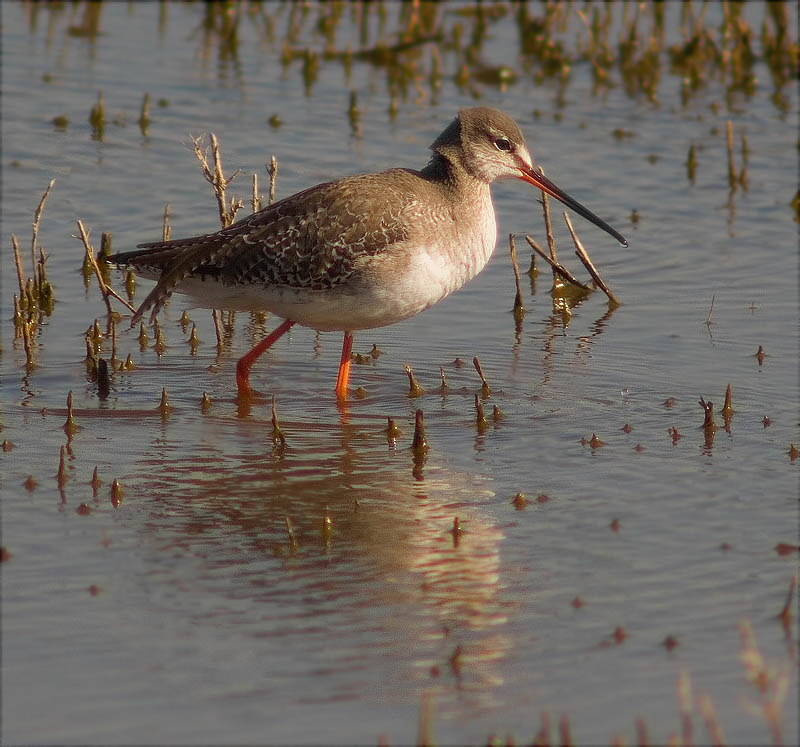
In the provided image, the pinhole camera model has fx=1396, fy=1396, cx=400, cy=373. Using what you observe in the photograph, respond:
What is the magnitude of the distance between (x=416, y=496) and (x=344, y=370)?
1.68 metres

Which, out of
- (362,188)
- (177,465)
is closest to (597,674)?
(177,465)

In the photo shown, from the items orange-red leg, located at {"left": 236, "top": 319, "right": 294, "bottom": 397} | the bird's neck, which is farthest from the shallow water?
the bird's neck

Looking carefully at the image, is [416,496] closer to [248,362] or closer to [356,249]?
[356,249]

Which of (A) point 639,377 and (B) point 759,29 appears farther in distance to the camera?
(B) point 759,29

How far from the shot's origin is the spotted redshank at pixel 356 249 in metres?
8.21

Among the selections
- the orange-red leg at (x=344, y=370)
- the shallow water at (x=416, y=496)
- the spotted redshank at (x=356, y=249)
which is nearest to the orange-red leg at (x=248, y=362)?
the spotted redshank at (x=356, y=249)

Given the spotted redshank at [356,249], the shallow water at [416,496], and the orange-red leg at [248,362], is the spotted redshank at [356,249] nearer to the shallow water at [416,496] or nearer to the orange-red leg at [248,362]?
the orange-red leg at [248,362]

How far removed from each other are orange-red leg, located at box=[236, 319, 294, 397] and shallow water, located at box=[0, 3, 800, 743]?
0.11m

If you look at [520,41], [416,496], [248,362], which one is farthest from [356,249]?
[520,41]

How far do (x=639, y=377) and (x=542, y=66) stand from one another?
9704 mm

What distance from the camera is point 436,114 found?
15922 millimetres

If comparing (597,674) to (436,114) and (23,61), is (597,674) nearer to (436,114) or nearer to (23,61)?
(436,114)

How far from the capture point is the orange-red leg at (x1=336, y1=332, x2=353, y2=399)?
29.1 feet

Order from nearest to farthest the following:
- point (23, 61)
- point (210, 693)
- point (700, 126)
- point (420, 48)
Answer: point (210, 693)
point (700, 126)
point (23, 61)
point (420, 48)
